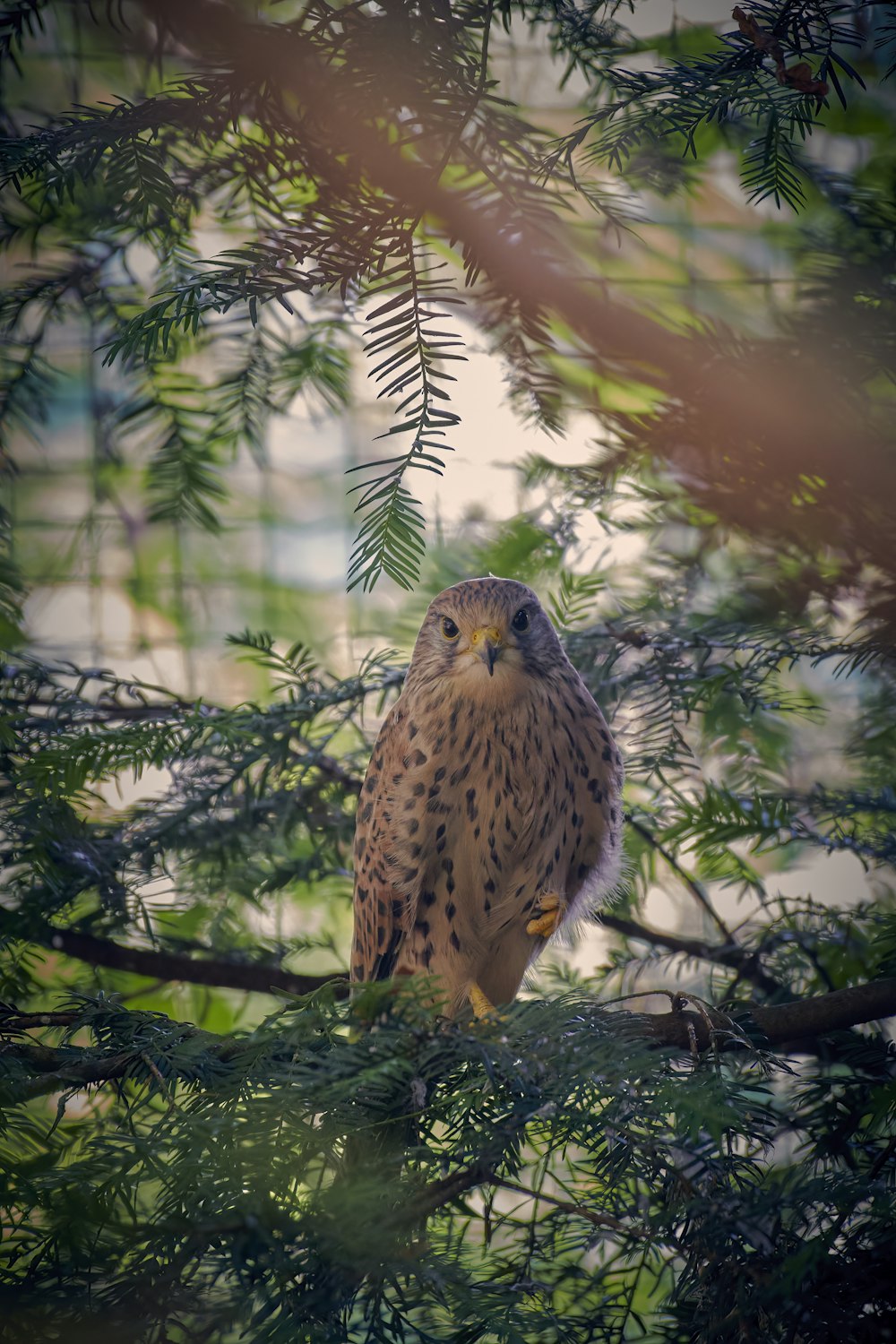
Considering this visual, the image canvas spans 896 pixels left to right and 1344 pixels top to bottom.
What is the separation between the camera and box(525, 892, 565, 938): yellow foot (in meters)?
1.65

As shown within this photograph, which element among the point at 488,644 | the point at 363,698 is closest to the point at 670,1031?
the point at 488,644

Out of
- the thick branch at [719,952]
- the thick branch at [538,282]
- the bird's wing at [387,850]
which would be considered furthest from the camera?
the bird's wing at [387,850]

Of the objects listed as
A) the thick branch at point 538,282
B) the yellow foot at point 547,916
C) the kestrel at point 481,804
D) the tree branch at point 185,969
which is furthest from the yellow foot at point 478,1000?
the thick branch at point 538,282

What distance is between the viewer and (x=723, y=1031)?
99 cm

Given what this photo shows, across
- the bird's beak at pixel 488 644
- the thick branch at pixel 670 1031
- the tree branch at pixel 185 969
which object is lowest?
the thick branch at pixel 670 1031

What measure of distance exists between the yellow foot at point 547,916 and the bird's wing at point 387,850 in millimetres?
Answer: 214

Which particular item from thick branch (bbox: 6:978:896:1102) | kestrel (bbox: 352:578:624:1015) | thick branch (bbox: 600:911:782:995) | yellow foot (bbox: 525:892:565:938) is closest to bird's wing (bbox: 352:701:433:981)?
kestrel (bbox: 352:578:624:1015)

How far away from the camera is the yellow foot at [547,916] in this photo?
65.0 inches

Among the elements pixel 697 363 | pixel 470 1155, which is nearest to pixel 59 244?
pixel 697 363

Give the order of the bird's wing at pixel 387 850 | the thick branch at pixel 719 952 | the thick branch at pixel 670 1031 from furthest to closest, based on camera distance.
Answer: the bird's wing at pixel 387 850, the thick branch at pixel 719 952, the thick branch at pixel 670 1031

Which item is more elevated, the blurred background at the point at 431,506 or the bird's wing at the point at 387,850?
the blurred background at the point at 431,506

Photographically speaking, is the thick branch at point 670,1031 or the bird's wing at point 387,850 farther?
the bird's wing at point 387,850

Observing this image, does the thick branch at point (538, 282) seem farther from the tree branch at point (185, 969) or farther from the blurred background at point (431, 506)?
the tree branch at point (185, 969)

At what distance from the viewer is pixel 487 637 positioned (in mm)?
1584
